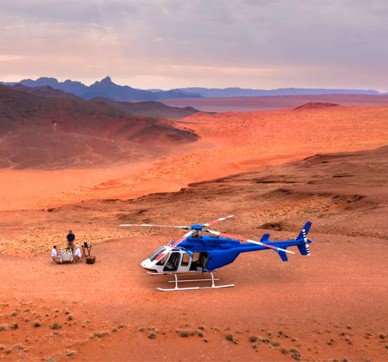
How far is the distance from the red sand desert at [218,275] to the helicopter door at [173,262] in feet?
2.43

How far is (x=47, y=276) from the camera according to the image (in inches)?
728

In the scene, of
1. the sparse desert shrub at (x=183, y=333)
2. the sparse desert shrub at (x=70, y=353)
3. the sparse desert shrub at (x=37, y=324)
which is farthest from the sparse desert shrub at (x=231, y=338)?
the sparse desert shrub at (x=37, y=324)

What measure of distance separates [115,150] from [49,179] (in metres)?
19.4

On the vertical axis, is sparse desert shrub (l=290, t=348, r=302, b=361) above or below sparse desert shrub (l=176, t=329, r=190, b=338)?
below

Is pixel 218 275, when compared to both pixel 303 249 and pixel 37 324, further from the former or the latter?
pixel 37 324

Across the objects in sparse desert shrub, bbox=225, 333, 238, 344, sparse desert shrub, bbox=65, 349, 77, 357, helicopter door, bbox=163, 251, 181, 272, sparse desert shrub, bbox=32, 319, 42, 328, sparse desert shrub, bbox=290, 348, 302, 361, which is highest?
helicopter door, bbox=163, 251, 181, 272

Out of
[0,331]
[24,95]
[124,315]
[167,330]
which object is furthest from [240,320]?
[24,95]

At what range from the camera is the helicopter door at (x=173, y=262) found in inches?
714

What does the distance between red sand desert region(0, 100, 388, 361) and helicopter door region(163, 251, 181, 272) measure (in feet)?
2.43

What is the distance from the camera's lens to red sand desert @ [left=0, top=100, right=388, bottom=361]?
13.6m

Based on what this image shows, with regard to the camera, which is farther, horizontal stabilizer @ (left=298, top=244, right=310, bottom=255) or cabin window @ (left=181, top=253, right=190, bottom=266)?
horizontal stabilizer @ (left=298, top=244, right=310, bottom=255)

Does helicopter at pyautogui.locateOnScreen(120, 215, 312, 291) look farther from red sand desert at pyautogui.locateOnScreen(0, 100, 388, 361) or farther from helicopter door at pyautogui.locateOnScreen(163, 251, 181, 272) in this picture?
red sand desert at pyautogui.locateOnScreen(0, 100, 388, 361)

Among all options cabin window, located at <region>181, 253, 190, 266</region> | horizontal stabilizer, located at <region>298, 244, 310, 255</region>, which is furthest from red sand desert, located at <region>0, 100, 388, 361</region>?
cabin window, located at <region>181, 253, 190, 266</region>

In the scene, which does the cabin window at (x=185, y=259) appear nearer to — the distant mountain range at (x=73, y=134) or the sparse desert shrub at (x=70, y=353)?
the sparse desert shrub at (x=70, y=353)
